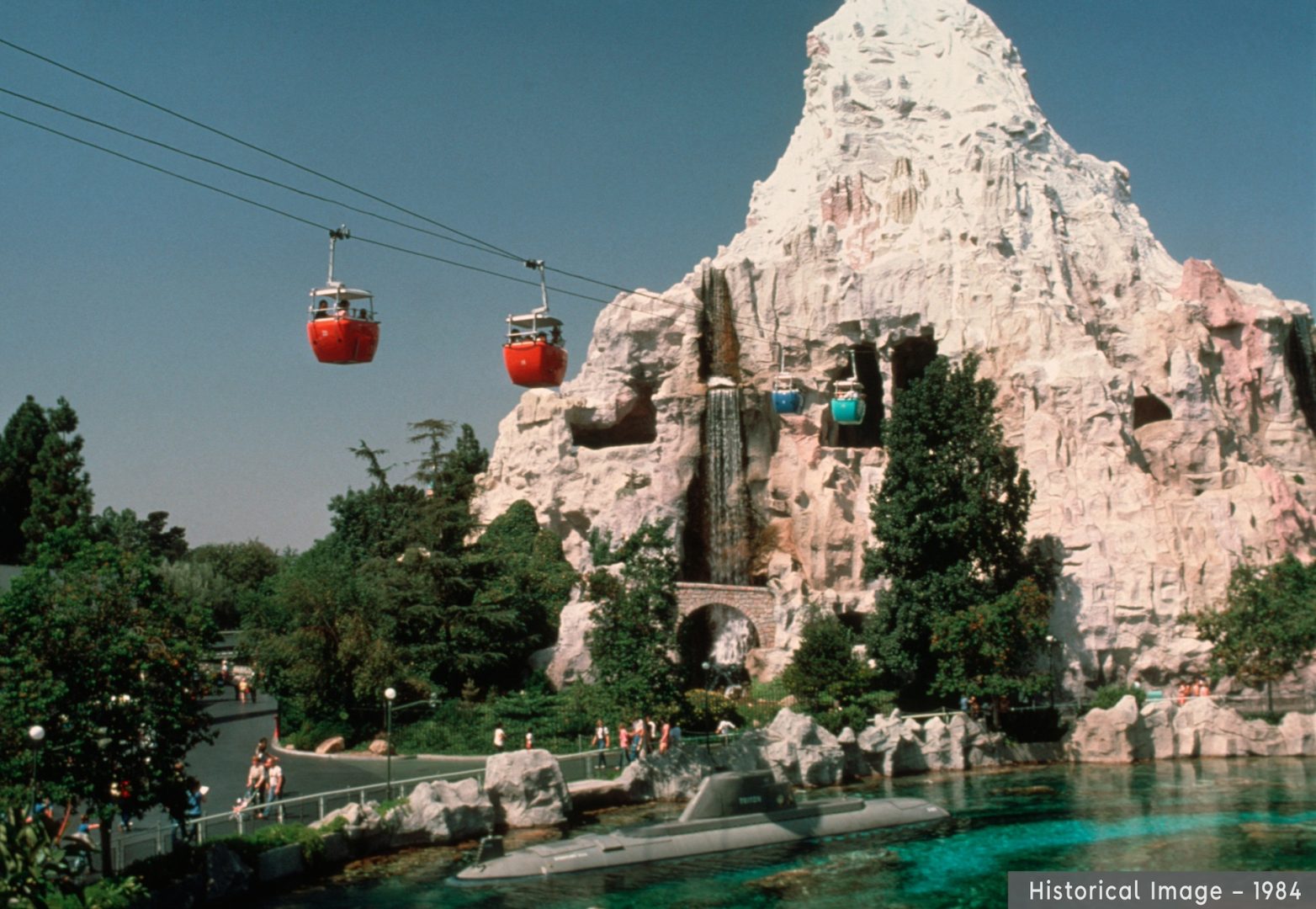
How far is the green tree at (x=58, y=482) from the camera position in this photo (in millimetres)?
47875

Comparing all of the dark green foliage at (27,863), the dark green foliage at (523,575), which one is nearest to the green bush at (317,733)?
the dark green foliage at (523,575)

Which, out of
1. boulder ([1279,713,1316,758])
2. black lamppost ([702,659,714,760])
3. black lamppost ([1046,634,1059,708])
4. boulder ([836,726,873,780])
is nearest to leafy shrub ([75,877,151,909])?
black lamppost ([702,659,714,760])

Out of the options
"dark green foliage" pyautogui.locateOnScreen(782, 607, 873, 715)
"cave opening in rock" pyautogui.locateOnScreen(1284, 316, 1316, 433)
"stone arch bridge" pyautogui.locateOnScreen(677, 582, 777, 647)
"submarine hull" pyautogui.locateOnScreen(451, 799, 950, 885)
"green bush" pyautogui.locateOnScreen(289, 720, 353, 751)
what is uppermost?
"cave opening in rock" pyautogui.locateOnScreen(1284, 316, 1316, 433)

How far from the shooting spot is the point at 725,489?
44.9m

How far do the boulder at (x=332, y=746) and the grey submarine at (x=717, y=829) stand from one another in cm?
1054

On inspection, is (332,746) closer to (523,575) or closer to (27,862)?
(523,575)

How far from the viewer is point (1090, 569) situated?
3825 cm

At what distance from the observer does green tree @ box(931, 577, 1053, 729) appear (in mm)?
34219

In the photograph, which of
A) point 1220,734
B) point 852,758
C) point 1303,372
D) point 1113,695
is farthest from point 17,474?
point 1303,372

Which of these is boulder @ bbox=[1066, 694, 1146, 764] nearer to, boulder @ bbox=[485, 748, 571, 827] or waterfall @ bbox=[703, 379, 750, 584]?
waterfall @ bbox=[703, 379, 750, 584]

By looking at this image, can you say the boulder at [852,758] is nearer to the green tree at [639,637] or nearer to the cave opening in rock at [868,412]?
the green tree at [639,637]

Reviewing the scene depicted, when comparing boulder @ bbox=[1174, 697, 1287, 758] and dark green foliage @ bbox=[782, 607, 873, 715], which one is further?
boulder @ bbox=[1174, 697, 1287, 758]

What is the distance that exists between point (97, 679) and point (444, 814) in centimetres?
844

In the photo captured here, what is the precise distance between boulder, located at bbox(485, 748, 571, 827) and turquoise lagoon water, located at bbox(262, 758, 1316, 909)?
1.06 meters
